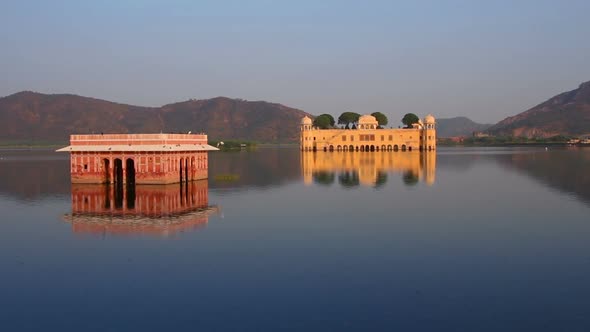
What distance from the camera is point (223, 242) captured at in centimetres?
1953

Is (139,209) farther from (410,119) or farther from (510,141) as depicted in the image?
(510,141)

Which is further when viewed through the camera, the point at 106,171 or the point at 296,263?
the point at 106,171

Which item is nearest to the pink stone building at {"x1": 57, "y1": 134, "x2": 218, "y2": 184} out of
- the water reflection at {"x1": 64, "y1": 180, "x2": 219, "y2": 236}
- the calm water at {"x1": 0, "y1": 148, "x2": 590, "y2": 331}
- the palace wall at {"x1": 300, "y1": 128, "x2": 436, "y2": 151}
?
the water reflection at {"x1": 64, "y1": 180, "x2": 219, "y2": 236}

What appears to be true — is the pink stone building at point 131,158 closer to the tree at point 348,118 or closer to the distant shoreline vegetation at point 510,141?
the tree at point 348,118

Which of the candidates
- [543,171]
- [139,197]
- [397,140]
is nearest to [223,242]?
[139,197]

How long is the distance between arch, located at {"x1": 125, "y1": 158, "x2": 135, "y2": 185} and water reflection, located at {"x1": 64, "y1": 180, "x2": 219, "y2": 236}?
74.3 inches

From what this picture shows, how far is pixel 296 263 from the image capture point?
16438mm

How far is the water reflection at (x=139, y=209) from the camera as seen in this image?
2250 cm

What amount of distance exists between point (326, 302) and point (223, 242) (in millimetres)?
7430

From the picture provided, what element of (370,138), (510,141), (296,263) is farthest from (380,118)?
(296,263)

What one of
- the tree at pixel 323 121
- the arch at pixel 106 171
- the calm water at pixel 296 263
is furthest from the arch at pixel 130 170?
the tree at pixel 323 121

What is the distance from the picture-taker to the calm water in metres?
12.0

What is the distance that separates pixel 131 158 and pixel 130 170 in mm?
2425

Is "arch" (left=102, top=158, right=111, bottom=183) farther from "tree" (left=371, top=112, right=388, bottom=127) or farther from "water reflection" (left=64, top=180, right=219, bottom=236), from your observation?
"tree" (left=371, top=112, right=388, bottom=127)
